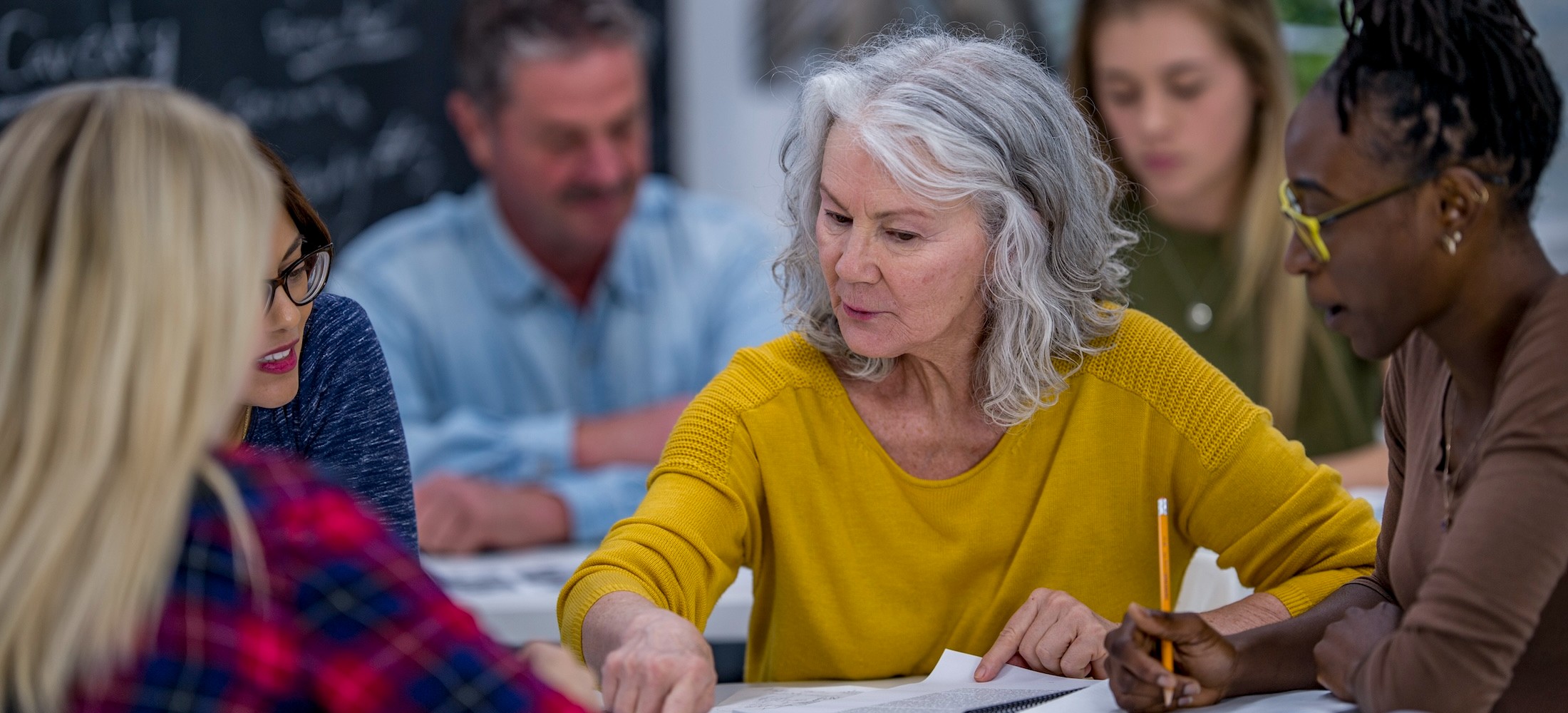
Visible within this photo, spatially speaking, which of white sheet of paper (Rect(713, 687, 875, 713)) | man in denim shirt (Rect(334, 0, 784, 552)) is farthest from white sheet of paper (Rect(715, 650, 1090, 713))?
man in denim shirt (Rect(334, 0, 784, 552))

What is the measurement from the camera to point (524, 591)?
2.22m

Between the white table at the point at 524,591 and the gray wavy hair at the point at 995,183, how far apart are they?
0.45 m

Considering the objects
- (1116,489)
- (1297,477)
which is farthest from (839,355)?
(1297,477)

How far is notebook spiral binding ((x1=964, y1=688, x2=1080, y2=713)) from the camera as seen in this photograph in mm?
1233

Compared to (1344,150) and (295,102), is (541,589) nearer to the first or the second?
(1344,150)

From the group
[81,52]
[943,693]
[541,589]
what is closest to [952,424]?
[943,693]

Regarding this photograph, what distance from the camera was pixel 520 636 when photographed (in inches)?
81.8

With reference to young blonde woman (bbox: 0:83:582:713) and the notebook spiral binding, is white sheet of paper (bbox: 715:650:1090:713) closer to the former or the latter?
the notebook spiral binding

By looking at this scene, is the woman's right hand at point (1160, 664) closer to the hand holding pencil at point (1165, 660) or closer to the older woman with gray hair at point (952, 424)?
the hand holding pencil at point (1165, 660)

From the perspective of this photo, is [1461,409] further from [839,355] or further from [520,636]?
[520,636]

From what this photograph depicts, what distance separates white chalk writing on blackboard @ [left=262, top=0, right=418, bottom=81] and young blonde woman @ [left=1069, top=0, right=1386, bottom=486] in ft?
6.23

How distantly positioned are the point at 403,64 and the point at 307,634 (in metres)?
3.24

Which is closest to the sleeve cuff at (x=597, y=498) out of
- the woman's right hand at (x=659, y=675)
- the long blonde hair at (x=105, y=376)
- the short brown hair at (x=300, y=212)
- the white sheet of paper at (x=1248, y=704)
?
the short brown hair at (x=300, y=212)

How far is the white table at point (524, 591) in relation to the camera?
6.59 feet
